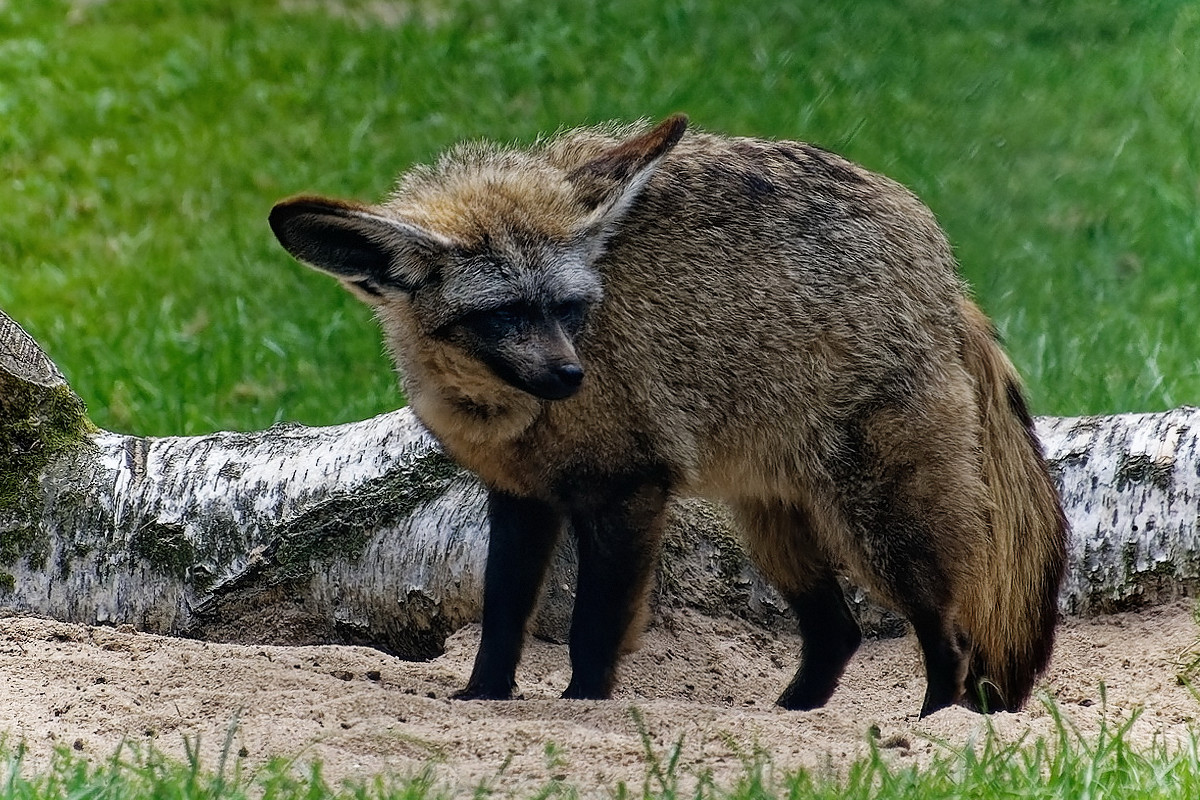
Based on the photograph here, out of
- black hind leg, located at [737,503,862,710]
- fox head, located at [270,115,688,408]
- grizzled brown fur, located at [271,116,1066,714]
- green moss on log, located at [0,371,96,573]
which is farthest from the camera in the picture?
green moss on log, located at [0,371,96,573]

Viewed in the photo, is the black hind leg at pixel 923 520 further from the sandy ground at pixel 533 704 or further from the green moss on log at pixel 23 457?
the green moss on log at pixel 23 457

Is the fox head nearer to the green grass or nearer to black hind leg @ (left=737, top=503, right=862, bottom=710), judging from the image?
black hind leg @ (left=737, top=503, right=862, bottom=710)

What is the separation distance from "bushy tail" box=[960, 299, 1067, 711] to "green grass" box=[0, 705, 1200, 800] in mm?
1582

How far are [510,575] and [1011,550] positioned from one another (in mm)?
1950

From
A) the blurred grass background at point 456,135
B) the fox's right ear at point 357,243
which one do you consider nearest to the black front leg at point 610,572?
the fox's right ear at point 357,243

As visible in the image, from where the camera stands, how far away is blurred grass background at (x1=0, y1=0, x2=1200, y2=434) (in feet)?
31.6

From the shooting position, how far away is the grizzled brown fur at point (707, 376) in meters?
5.32

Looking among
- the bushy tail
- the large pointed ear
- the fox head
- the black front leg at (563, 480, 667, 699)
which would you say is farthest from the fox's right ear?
the bushy tail

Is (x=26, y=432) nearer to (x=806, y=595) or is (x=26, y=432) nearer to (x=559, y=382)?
(x=559, y=382)

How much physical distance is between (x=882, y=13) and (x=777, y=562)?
877cm

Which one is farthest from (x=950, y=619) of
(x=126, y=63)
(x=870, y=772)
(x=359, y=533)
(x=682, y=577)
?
(x=126, y=63)

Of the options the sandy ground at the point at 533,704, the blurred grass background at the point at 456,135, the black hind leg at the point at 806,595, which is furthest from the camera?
the blurred grass background at the point at 456,135

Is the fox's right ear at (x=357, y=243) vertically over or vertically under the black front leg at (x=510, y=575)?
over

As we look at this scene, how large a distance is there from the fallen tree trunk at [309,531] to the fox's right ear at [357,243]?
4.23ft
